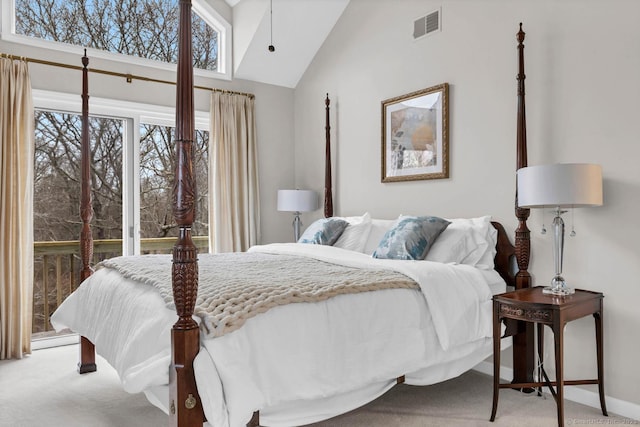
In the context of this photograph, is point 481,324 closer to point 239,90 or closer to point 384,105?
point 384,105

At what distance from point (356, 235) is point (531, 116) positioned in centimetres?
155

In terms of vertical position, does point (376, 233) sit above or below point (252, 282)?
above

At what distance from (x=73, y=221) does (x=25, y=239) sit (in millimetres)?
483

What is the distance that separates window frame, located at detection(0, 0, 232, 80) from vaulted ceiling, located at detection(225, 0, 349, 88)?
96mm

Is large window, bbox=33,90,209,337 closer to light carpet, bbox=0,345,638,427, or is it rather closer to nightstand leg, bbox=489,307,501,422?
light carpet, bbox=0,345,638,427

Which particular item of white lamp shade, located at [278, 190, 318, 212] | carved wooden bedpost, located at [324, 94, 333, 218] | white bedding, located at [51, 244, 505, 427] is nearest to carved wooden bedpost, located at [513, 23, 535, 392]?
white bedding, located at [51, 244, 505, 427]

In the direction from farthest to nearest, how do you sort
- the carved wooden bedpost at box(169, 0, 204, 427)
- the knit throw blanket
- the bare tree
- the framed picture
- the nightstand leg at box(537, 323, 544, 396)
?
1. the bare tree
2. the framed picture
3. the nightstand leg at box(537, 323, 544, 396)
4. the knit throw blanket
5. the carved wooden bedpost at box(169, 0, 204, 427)

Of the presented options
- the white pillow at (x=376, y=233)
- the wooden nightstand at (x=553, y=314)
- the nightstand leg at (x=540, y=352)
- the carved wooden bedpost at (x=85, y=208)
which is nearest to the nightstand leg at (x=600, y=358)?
the wooden nightstand at (x=553, y=314)

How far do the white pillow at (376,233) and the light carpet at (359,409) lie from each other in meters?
1.11

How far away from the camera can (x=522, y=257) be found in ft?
9.70

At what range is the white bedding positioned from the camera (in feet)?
5.85

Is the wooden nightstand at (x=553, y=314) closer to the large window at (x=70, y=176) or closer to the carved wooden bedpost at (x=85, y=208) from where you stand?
the carved wooden bedpost at (x=85, y=208)

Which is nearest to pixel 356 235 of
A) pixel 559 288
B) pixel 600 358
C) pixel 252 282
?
pixel 559 288

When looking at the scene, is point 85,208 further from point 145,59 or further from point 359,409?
point 359,409
